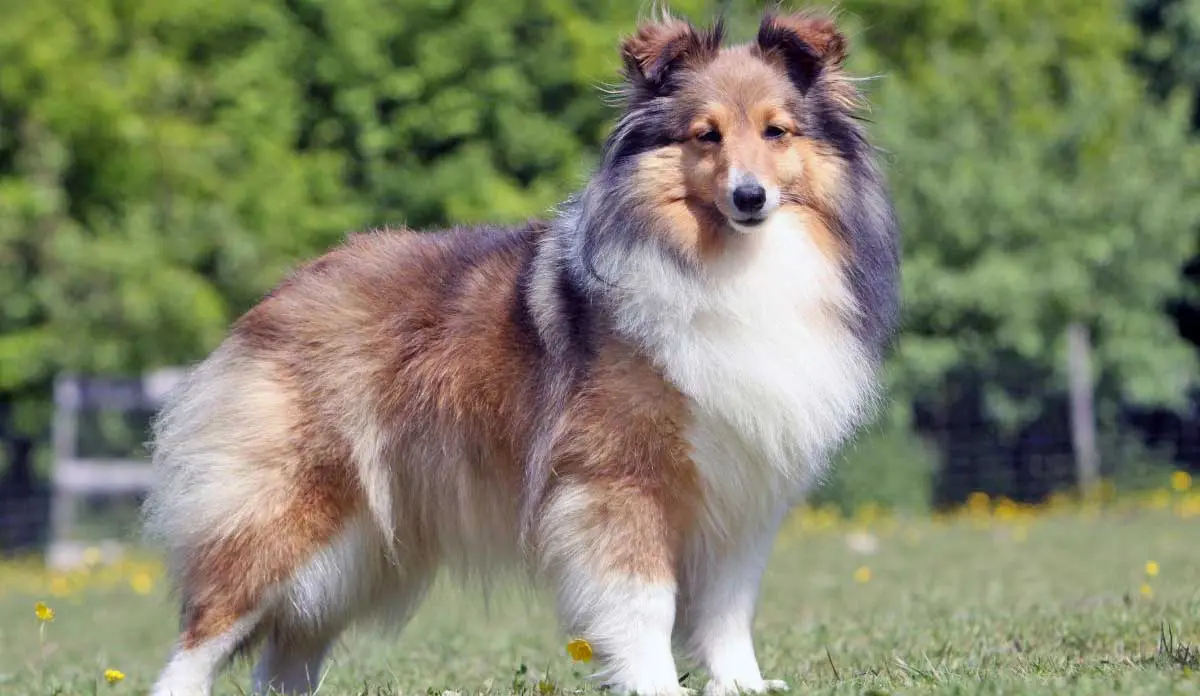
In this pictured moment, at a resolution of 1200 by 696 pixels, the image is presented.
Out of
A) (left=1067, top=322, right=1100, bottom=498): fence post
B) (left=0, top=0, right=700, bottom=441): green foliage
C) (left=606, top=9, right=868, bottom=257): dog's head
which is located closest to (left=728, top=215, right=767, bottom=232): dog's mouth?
(left=606, top=9, right=868, bottom=257): dog's head

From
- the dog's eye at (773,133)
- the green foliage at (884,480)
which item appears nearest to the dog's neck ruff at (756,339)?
the dog's eye at (773,133)

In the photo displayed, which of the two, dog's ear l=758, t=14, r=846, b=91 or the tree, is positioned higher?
dog's ear l=758, t=14, r=846, b=91

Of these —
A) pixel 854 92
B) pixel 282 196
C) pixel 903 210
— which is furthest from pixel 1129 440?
pixel 854 92

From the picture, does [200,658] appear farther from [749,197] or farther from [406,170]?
[406,170]

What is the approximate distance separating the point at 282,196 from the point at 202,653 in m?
14.3

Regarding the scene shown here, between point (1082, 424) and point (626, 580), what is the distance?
14.0 metres

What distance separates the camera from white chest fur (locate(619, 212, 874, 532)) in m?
5.09

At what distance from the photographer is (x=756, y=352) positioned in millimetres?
5207

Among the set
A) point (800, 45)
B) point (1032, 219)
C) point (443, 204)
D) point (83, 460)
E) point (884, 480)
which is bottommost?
point (884, 480)

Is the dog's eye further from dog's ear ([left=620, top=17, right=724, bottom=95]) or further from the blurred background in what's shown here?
the blurred background

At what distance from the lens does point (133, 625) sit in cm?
1053

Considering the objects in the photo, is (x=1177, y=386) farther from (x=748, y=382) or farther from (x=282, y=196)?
(x=748, y=382)

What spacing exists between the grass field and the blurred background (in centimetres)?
348

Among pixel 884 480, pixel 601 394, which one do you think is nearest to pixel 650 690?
pixel 601 394
